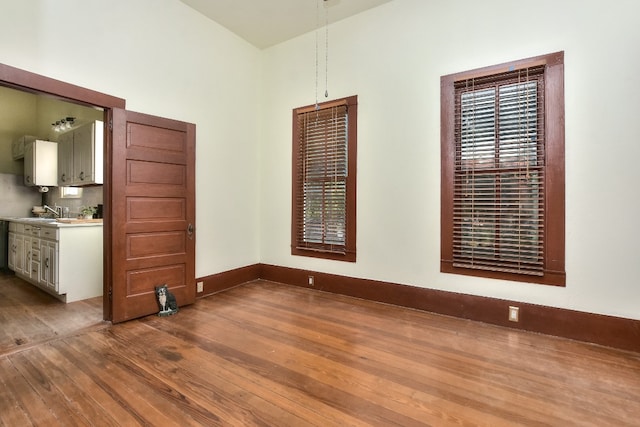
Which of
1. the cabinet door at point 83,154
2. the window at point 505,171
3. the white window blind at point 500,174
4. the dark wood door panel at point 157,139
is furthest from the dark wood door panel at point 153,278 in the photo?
the white window blind at point 500,174

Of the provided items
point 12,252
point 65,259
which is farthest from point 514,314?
point 12,252

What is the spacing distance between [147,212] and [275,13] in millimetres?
3013

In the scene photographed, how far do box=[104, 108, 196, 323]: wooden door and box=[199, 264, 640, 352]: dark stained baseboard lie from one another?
27.9 inches

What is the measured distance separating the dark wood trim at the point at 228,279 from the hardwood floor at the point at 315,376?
87cm

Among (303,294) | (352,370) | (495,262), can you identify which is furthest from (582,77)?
(303,294)

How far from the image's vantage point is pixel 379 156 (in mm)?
3932

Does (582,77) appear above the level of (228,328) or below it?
above

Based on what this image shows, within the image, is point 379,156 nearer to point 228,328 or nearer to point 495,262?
→ point 495,262

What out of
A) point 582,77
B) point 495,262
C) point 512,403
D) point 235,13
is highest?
point 235,13

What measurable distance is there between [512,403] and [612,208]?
80.6 inches

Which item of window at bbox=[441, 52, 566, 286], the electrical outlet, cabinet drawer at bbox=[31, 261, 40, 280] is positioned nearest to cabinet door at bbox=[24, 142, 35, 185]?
cabinet drawer at bbox=[31, 261, 40, 280]

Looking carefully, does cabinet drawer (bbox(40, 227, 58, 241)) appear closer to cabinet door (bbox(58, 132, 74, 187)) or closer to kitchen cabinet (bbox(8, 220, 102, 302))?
kitchen cabinet (bbox(8, 220, 102, 302))

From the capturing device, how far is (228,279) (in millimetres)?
4516

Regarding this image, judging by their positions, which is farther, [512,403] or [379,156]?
[379,156]
